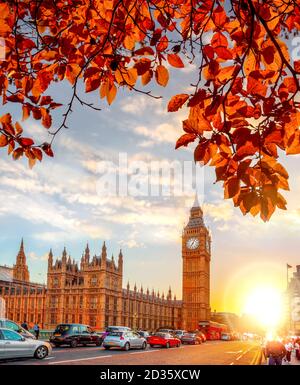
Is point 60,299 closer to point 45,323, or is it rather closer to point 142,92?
point 45,323

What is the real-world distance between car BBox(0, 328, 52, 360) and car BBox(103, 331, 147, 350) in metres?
8.78

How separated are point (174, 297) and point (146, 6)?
346ft

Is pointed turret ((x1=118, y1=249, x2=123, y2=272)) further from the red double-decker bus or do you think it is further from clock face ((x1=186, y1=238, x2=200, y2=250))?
clock face ((x1=186, y1=238, x2=200, y2=250))

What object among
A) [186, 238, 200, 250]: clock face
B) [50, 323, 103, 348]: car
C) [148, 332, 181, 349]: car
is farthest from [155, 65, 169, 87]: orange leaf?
[186, 238, 200, 250]: clock face

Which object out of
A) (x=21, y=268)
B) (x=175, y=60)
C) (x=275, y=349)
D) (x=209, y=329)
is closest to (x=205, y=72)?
(x=175, y=60)

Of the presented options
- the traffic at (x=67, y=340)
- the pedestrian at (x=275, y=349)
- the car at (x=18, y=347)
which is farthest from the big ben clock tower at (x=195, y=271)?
the pedestrian at (x=275, y=349)

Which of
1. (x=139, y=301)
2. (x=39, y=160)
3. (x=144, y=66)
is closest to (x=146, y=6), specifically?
(x=144, y=66)

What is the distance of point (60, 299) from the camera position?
7431 centimetres

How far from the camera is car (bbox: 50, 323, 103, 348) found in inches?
1049

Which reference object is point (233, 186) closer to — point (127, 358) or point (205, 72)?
point (205, 72)

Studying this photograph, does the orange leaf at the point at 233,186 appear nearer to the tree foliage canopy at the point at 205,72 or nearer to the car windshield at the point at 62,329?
the tree foliage canopy at the point at 205,72

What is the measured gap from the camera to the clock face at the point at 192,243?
354ft

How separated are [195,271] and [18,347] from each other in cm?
9176

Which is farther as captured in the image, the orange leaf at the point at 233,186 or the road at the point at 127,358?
the road at the point at 127,358
